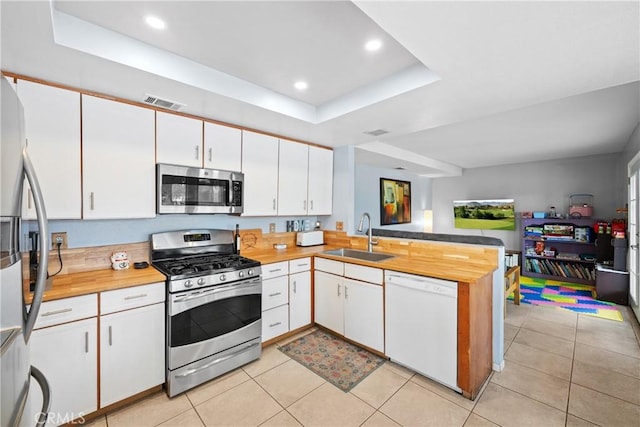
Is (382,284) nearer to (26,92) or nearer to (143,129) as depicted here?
(143,129)

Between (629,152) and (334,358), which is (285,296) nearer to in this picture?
(334,358)

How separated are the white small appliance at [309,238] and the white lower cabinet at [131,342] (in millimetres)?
1842

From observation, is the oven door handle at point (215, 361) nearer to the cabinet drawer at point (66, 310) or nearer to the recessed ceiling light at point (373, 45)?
the cabinet drawer at point (66, 310)

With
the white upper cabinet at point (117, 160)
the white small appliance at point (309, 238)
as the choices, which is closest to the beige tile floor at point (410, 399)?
the white small appliance at point (309, 238)

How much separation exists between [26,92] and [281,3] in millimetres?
1802

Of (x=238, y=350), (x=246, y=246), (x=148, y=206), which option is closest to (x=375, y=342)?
(x=238, y=350)

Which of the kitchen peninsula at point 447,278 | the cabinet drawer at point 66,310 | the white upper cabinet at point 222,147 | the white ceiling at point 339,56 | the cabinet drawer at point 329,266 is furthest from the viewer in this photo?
the cabinet drawer at point 329,266

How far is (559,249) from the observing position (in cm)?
562

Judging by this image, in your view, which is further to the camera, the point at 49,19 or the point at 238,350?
the point at 238,350

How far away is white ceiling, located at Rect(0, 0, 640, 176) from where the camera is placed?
4.45 feet

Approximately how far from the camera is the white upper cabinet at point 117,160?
2113mm

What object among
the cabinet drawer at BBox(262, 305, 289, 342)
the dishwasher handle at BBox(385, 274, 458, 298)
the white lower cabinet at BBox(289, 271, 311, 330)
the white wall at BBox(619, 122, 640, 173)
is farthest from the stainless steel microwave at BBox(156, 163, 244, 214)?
the white wall at BBox(619, 122, 640, 173)

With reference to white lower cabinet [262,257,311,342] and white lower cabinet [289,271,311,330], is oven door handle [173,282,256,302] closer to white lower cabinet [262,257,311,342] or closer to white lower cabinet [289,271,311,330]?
white lower cabinet [262,257,311,342]

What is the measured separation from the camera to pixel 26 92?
73.3 inches
